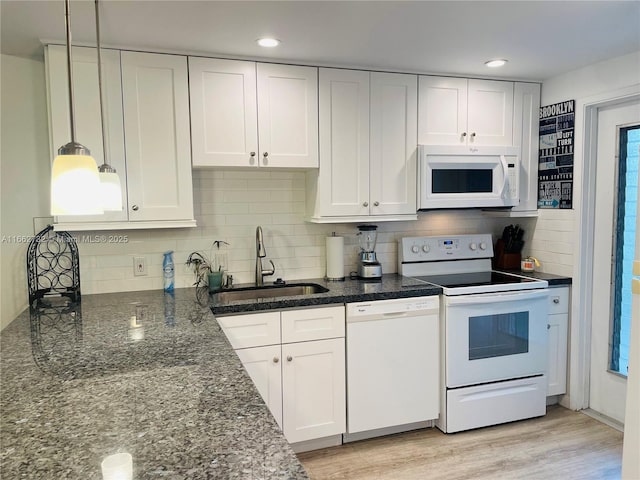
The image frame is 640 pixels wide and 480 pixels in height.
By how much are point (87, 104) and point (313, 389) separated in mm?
2009

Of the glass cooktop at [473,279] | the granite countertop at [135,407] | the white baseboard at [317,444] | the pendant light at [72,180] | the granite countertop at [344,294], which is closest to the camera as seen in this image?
the granite countertop at [135,407]

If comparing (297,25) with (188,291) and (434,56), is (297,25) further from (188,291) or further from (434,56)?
(188,291)

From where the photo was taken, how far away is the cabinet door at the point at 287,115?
8.97 feet

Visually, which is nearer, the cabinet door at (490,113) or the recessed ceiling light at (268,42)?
the recessed ceiling light at (268,42)

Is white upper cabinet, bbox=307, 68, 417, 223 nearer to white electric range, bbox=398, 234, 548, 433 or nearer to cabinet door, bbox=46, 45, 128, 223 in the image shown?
white electric range, bbox=398, 234, 548, 433

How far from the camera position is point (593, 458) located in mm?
2602

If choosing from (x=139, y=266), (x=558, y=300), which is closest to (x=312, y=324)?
(x=139, y=266)

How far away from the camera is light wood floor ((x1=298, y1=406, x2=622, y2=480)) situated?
249 centimetres

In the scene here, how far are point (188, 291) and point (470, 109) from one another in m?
2.25

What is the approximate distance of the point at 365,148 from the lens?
2.96m

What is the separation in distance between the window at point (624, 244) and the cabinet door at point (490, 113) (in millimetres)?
708

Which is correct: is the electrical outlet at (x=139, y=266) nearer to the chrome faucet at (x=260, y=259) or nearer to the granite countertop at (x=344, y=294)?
the granite countertop at (x=344, y=294)

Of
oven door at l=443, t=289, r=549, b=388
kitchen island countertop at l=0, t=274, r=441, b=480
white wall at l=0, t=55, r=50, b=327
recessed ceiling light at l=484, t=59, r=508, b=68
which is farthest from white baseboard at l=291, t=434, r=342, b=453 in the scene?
recessed ceiling light at l=484, t=59, r=508, b=68

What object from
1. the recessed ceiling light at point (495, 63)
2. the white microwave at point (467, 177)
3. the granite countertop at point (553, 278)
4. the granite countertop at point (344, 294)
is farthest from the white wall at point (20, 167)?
the granite countertop at point (553, 278)
